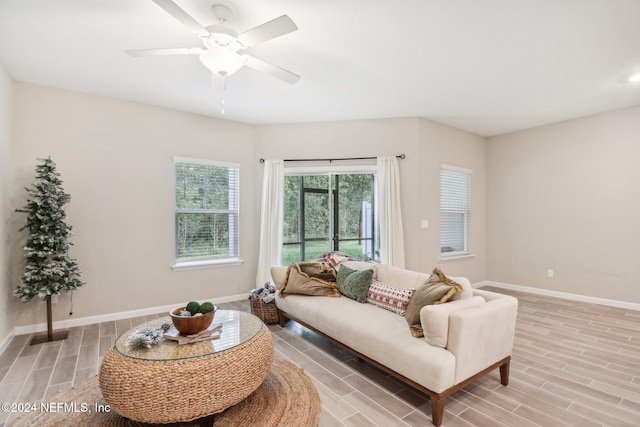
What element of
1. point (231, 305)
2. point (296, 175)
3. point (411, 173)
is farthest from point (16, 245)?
point (411, 173)

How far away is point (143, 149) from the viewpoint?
13.6 ft

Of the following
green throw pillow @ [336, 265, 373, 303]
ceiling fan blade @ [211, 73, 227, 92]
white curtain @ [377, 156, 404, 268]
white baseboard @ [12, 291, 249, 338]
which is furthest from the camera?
white curtain @ [377, 156, 404, 268]

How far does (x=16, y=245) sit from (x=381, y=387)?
4038 millimetres

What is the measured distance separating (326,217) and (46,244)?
135 inches

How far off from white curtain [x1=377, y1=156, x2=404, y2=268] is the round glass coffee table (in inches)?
121

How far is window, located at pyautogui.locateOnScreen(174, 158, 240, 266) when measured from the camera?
4.47m

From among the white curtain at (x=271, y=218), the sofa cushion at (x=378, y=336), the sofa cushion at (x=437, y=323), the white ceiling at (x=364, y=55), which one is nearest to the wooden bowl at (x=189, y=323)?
the sofa cushion at (x=378, y=336)

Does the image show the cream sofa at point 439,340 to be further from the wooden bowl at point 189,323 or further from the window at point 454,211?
the window at point 454,211

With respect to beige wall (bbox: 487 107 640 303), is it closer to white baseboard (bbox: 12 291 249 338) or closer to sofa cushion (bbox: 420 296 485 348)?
sofa cushion (bbox: 420 296 485 348)

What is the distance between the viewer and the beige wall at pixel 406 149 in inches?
187

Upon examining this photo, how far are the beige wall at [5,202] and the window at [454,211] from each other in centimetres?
556

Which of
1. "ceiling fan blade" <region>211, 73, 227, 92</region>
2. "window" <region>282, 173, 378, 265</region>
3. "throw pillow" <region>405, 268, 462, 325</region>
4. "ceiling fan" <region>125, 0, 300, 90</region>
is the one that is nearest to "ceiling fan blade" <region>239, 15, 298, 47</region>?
"ceiling fan" <region>125, 0, 300, 90</region>

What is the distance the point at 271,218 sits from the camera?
4.91 meters

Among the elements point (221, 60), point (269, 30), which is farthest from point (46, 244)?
point (269, 30)
